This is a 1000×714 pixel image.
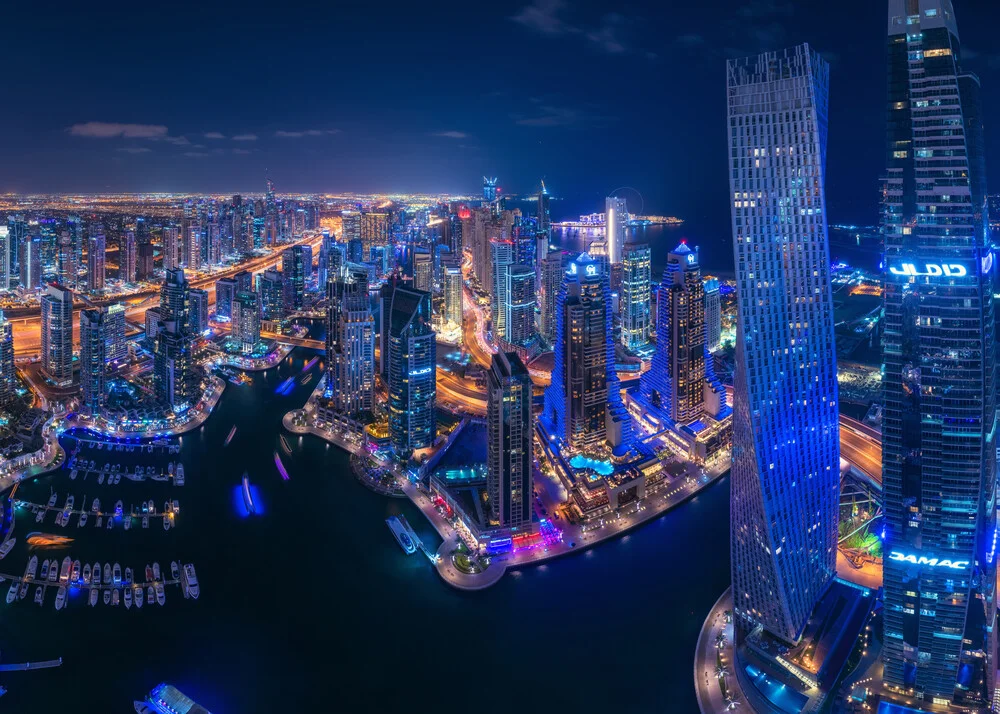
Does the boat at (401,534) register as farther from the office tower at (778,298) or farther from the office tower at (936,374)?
the office tower at (936,374)

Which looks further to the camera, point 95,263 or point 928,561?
point 95,263

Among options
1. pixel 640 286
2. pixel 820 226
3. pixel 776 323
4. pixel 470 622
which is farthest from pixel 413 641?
pixel 640 286

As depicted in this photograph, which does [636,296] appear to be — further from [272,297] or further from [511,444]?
[272,297]

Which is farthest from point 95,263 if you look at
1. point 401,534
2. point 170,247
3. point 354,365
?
point 401,534

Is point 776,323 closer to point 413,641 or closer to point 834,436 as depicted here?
point 834,436

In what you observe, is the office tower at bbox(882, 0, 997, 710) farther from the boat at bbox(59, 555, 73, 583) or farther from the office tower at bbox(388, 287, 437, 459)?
the boat at bbox(59, 555, 73, 583)

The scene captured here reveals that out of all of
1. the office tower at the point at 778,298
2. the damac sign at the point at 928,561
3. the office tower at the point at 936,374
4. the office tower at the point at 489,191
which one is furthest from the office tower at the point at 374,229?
the damac sign at the point at 928,561
